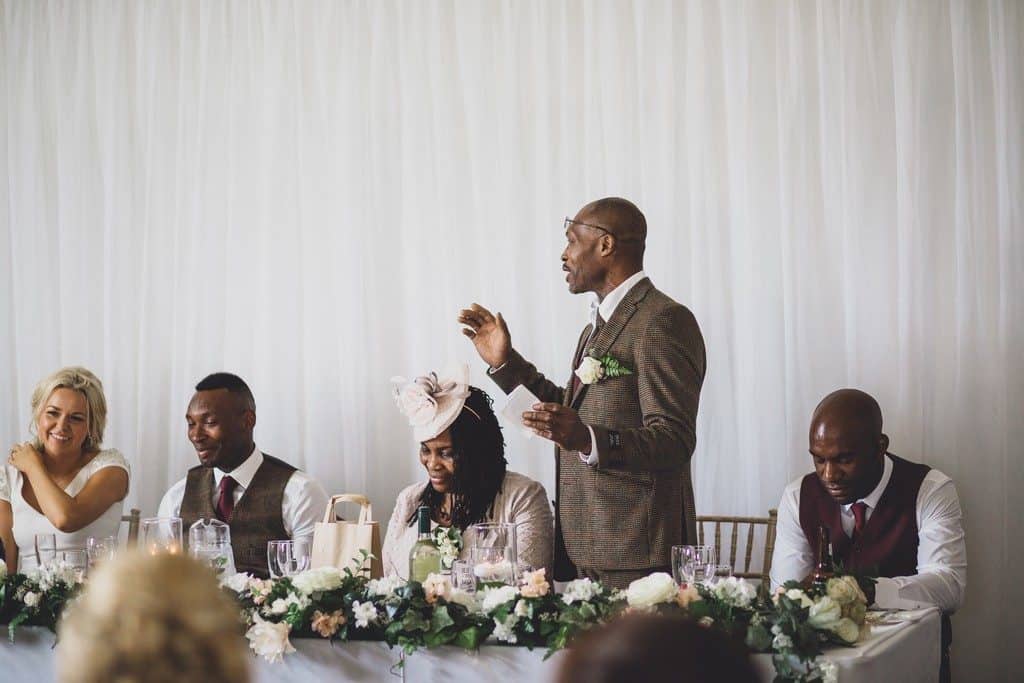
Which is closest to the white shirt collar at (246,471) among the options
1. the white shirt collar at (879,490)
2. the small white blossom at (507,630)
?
the small white blossom at (507,630)

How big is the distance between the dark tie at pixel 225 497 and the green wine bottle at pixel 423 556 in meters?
1.30

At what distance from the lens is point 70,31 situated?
557 cm

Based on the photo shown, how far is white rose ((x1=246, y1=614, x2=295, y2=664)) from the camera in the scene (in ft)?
9.05

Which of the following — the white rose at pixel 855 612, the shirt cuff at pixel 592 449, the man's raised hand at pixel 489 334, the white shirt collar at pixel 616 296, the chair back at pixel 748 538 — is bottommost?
the chair back at pixel 748 538

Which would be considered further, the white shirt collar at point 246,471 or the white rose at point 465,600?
the white shirt collar at point 246,471

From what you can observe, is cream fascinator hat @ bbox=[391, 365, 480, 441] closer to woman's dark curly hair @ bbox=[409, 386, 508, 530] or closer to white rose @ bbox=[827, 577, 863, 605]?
woman's dark curly hair @ bbox=[409, 386, 508, 530]

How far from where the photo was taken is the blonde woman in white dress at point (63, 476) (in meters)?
4.30

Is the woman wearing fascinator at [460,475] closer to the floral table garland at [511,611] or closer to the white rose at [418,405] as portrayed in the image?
the white rose at [418,405]

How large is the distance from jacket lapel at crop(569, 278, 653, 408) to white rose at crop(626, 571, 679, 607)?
44.1 inches

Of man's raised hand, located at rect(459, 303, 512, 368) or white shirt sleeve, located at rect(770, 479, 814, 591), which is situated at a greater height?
man's raised hand, located at rect(459, 303, 512, 368)

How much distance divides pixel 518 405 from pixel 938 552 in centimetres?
138

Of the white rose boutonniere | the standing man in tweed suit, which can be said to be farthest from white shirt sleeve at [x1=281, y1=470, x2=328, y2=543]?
the white rose boutonniere

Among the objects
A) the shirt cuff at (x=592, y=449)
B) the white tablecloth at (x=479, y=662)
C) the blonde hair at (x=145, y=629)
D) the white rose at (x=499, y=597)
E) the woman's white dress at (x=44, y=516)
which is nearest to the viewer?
the blonde hair at (x=145, y=629)

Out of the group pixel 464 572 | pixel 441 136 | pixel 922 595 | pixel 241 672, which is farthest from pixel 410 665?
pixel 441 136
